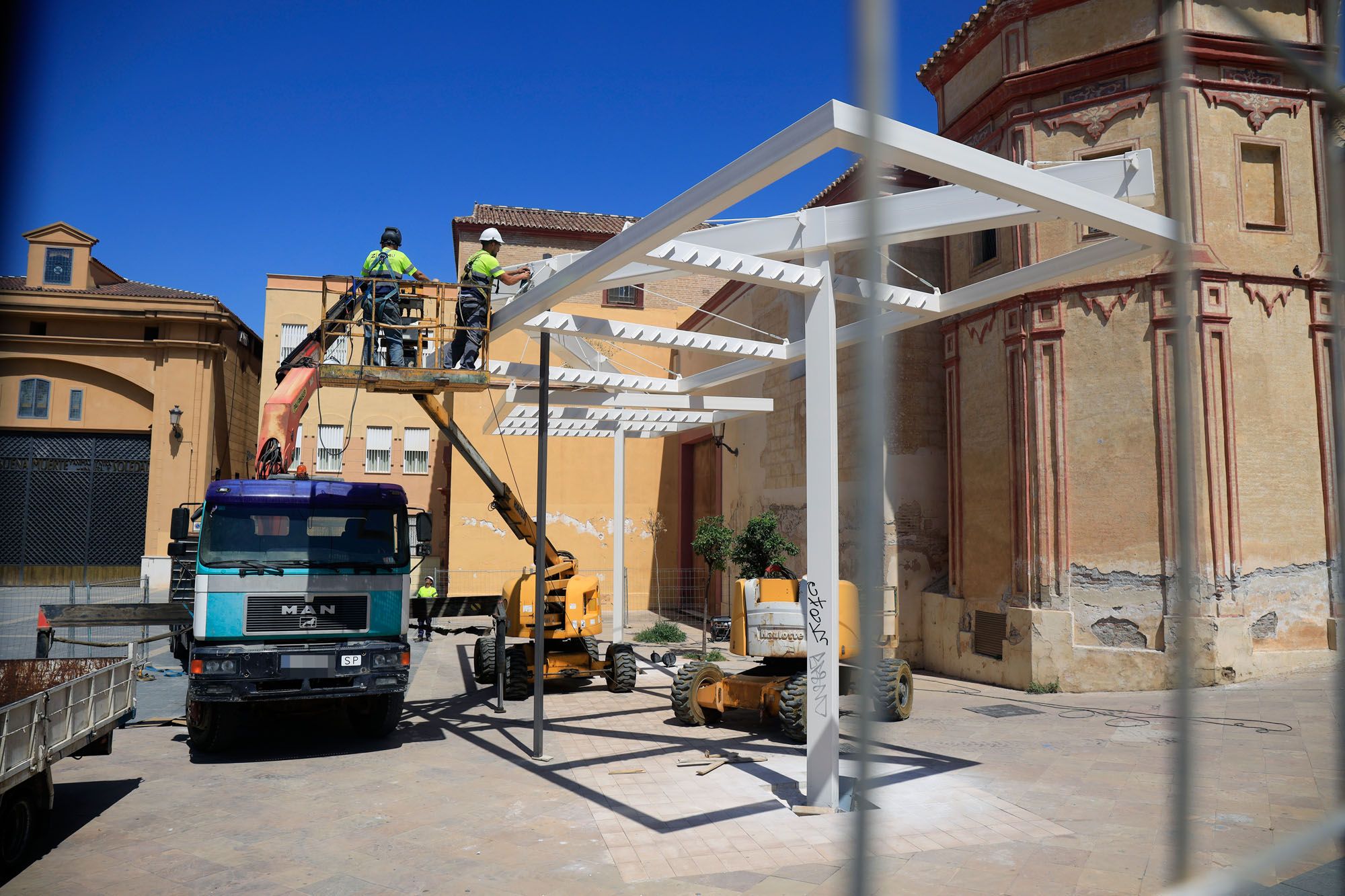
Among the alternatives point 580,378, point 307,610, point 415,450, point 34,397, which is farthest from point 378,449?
point 307,610

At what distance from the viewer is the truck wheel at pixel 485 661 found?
12.1 meters

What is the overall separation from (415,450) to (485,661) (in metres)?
16.1

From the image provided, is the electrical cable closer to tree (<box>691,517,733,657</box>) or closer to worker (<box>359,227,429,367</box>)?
tree (<box>691,517,733,657</box>)

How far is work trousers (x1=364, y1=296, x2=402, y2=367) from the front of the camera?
8.44 metres

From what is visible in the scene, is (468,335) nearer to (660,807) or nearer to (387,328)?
(387,328)

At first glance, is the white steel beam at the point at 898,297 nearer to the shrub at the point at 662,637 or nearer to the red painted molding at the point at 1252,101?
the red painted molding at the point at 1252,101

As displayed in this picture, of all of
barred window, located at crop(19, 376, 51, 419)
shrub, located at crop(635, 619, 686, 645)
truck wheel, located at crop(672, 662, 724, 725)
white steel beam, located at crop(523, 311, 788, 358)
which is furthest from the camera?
barred window, located at crop(19, 376, 51, 419)

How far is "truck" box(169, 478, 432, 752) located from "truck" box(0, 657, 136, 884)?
3.18 feet

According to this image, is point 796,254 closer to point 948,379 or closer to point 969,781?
point 969,781

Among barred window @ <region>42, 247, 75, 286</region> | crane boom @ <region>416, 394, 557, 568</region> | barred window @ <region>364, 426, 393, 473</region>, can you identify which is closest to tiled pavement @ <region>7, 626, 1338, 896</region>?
crane boom @ <region>416, 394, 557, 568</region>

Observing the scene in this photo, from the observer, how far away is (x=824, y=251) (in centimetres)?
717

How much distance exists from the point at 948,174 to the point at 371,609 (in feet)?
22.6

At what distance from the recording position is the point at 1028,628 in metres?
11.6

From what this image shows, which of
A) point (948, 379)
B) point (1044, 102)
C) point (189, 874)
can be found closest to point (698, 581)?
point (948, 379)
